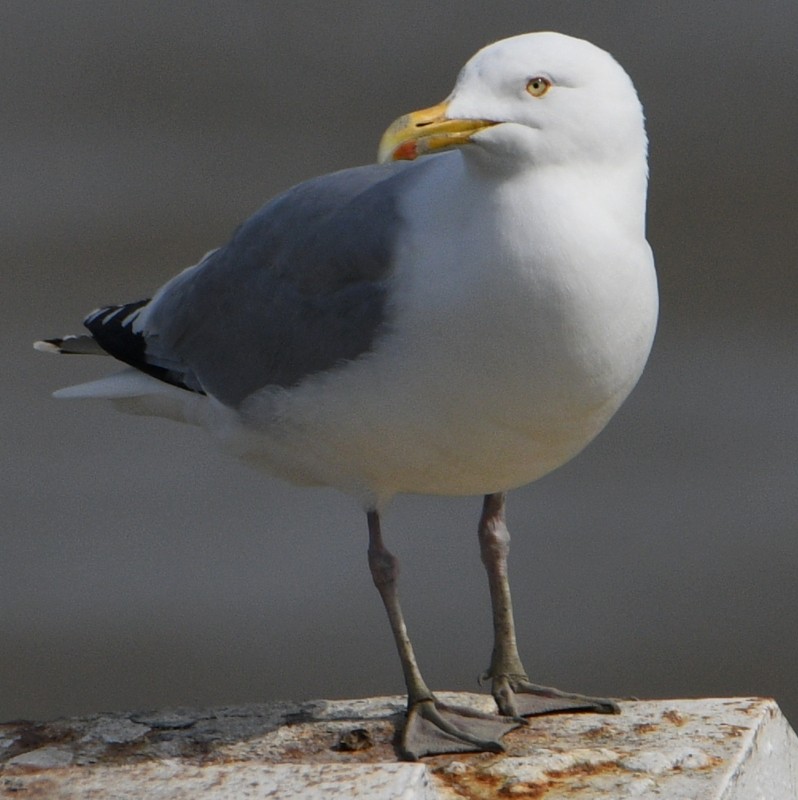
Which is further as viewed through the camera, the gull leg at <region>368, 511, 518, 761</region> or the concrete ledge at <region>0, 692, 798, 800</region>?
the gull leg at <region>368, 511, 518, 761</region>

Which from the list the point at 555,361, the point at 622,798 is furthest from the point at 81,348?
the point at 622,798

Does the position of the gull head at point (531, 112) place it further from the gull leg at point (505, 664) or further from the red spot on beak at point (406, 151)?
the gull leg at point (505, 664)

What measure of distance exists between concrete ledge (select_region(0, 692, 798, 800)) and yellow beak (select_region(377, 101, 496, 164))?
791 millimetres

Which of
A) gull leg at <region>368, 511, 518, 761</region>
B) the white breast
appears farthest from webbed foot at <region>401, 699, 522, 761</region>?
the white breast

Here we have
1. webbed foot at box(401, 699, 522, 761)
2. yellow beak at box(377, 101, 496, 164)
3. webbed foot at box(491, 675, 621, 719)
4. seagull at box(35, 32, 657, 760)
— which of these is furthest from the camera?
webbed foot at box(491, 675, 621, 719)

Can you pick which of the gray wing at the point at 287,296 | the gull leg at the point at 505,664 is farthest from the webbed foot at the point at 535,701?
the gray wing at the point at 287,296

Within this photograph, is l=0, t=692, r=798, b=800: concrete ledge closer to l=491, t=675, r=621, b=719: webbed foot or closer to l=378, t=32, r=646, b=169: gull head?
l=491, t=675, r=621, b=719: webbed foot

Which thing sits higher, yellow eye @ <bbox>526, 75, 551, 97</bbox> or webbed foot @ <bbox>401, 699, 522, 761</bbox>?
yellow eye @ <bbox>526, 75, 551, 97</bbox>

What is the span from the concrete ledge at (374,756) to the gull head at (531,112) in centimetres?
82

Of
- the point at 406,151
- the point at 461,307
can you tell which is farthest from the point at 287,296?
the point at 406,151

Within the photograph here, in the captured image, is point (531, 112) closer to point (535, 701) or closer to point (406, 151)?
point (406, 151)

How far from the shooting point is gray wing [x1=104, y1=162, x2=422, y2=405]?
258 cm

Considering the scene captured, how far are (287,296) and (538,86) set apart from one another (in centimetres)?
68

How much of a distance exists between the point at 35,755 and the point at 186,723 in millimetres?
265
